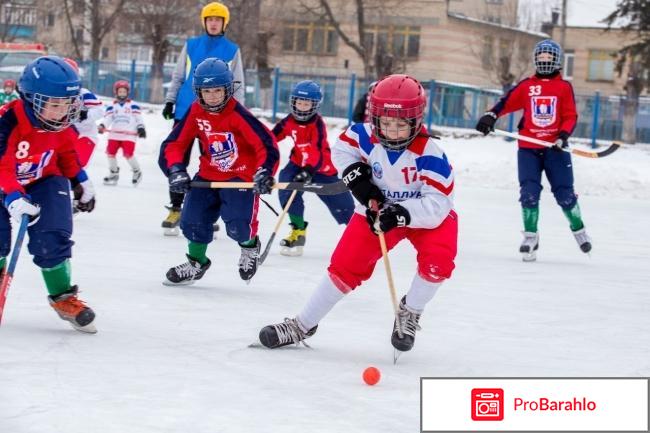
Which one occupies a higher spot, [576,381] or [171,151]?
[171,151]

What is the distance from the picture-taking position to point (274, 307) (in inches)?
221

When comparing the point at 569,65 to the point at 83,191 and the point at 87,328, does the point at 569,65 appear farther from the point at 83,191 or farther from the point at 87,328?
the point at 87,328

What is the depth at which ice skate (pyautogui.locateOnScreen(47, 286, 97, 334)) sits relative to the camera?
4.57 m

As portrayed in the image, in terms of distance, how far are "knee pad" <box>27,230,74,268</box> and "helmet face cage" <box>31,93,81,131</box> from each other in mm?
433

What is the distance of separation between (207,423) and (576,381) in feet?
3.93

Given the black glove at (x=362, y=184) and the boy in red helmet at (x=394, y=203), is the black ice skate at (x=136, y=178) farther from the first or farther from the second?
the black glove at (x=362, y=184)

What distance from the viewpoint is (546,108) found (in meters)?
8.21

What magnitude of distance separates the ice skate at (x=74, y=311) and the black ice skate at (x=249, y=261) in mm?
1650

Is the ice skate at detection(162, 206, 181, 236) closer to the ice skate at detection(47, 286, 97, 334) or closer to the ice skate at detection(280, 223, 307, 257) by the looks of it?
the ice skate at detection(280, 223, 307, 257)

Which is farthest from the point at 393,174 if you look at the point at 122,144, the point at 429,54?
the point at 429,54

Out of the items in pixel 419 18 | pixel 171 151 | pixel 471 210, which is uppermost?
pixel 419 18

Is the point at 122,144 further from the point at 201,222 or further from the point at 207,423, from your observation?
the point at 207,423

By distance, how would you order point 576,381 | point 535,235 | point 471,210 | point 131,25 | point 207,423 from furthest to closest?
1. point 131,25
2. point 471,210
3. point 535,235
4. point 576,381
5. point 207,423

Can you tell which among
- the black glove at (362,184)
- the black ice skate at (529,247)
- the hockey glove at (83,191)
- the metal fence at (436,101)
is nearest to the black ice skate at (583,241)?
the black ice skate at (529,247)
